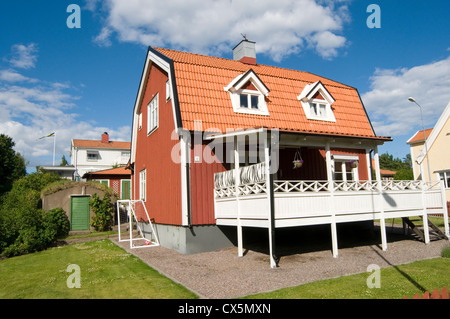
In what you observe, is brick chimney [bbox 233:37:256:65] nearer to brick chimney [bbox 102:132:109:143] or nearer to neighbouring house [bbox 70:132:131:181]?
neighbouring house [bbox 70:132:131:181]

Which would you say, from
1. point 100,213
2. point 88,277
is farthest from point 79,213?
point 88,277

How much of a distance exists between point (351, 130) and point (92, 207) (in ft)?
48.9

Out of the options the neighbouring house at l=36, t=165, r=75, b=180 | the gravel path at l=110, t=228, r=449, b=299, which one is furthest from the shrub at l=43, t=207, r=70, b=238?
the neighbouring house at l=36, t=165, r=75, b=180

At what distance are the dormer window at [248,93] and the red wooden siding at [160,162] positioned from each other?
265 centimetres

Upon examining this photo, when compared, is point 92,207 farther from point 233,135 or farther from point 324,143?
point 324,143

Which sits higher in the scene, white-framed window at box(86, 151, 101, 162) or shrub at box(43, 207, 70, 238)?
white-framed window at box(86, 151, 101, 162)

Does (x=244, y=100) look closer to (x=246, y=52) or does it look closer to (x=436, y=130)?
(x=246, y=52)

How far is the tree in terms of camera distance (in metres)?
38.4

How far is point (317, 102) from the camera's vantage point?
15.2 meters

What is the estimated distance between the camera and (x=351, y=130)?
15.4 metres

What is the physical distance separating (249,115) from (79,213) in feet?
40.5

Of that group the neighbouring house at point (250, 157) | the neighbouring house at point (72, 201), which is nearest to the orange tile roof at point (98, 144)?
the neighbouring house at point (72, 201)

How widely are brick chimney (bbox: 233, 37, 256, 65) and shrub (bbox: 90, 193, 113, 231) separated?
1134cm

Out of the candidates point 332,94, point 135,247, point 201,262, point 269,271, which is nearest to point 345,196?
point 269,271
